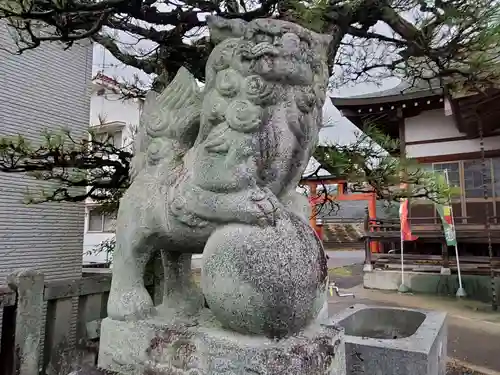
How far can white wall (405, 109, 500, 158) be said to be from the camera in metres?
7.38

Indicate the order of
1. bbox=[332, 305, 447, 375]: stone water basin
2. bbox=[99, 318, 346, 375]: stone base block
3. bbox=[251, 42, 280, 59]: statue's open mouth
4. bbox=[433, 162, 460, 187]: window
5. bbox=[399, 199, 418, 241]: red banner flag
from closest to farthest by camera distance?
bbox=[99, 318, 346, 375]: stone base block < bbox=[251, 42, 280, 59]: statue's open mouth < bbox=[332, 305, 447, 375]: stone water basin < bbox=[399, 199, 418, 241]: red banner flag < bbox=[433, 162, 460, 187]: window

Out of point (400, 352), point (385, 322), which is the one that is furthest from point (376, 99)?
point (400, 352)

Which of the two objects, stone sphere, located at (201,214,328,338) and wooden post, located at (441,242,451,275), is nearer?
stone sphere, located at (201,214,328,338)

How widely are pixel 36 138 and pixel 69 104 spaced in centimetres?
55

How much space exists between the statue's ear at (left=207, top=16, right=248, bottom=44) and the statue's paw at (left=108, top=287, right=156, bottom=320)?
2.83 feet

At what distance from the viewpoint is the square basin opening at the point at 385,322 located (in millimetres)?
3316

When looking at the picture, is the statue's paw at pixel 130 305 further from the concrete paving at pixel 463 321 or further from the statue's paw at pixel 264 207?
the concrete paving at pixel 463 321

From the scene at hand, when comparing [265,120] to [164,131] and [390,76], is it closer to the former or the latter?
[164,131]

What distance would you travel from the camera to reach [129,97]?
320 cm

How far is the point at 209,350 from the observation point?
1.08m

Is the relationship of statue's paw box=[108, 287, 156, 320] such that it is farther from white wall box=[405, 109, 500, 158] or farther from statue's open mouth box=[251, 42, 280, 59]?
white wall box=[405, 109, 500, 158]

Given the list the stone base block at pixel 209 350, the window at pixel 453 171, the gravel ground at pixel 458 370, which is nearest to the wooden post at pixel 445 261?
the window at pixel 453 171

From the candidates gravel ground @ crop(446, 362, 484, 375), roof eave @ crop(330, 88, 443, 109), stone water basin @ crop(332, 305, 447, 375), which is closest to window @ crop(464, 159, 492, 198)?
roof eave @ crop(330, 88, 443, 109)

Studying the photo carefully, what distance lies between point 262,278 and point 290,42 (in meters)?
0.69
